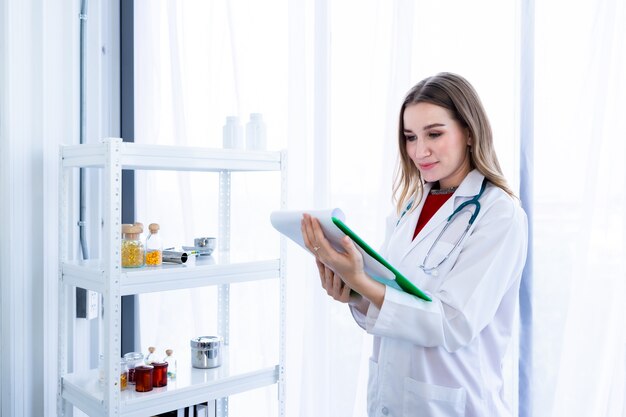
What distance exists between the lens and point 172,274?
1.65 meters

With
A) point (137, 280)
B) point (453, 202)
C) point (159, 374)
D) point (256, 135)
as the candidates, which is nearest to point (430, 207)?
point (453, 202)

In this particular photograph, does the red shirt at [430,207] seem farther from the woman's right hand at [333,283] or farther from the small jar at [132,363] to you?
the small jar at [132,363]

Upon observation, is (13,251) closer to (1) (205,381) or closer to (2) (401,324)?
(1) (205,381)

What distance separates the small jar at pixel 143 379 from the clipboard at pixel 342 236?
0.74 meters

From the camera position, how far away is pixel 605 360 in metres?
1.38

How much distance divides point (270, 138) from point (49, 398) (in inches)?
49.4

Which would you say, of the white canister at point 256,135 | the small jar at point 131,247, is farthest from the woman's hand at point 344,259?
the white canister at point 256,135

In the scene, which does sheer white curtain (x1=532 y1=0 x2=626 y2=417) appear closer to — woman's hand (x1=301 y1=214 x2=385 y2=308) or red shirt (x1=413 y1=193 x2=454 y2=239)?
red shirt (x1=413 y1=193 x2=454 y2=239)

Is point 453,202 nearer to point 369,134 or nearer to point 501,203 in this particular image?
point 501,203

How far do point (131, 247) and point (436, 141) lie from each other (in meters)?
0.94

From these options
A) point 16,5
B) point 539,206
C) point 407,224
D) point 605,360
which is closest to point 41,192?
point 16,5

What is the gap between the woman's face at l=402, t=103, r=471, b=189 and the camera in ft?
4.25

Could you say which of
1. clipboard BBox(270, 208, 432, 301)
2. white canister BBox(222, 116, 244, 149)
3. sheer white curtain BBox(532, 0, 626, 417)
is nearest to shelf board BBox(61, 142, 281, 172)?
white canister BBox(222, 116, 244, 149)

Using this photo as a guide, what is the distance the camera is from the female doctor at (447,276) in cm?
115
